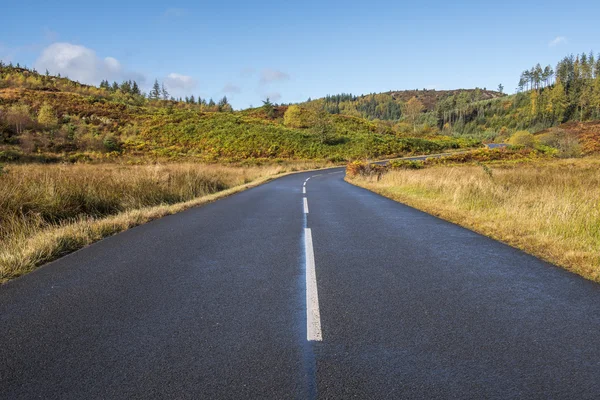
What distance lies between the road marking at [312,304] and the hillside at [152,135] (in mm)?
39174

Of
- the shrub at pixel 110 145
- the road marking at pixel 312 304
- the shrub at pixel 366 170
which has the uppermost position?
the shrub at pixel 110 145

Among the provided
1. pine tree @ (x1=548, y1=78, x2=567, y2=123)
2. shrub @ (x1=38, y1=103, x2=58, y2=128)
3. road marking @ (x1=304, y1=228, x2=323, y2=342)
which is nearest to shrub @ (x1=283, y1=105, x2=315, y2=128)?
shrub @ (x1=38, y1=103, x2=58, y2=128)

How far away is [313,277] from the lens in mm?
4965

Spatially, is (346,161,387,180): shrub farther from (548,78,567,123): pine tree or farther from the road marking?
(548,78,567,123): pine tree

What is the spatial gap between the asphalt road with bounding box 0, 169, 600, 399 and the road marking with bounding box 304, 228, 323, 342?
0.07 ft

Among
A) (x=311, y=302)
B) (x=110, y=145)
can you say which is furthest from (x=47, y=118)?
(x=311, y=302)

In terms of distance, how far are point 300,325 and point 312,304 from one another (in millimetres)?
524

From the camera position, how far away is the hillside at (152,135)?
4412cm

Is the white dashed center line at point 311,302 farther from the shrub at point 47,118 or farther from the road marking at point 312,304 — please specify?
the shrub at point 47,118

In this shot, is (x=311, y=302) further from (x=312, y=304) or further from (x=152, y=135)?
(x=152, y=135)

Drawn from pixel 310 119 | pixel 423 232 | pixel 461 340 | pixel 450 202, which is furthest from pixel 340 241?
pixel 310 119

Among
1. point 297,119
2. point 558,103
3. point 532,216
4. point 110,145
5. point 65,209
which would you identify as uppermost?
point 558,103

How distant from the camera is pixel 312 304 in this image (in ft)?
13.1

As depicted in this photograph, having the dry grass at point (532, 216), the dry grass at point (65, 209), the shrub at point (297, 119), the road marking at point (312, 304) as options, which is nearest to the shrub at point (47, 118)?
the dry grass at point (65, 209)
